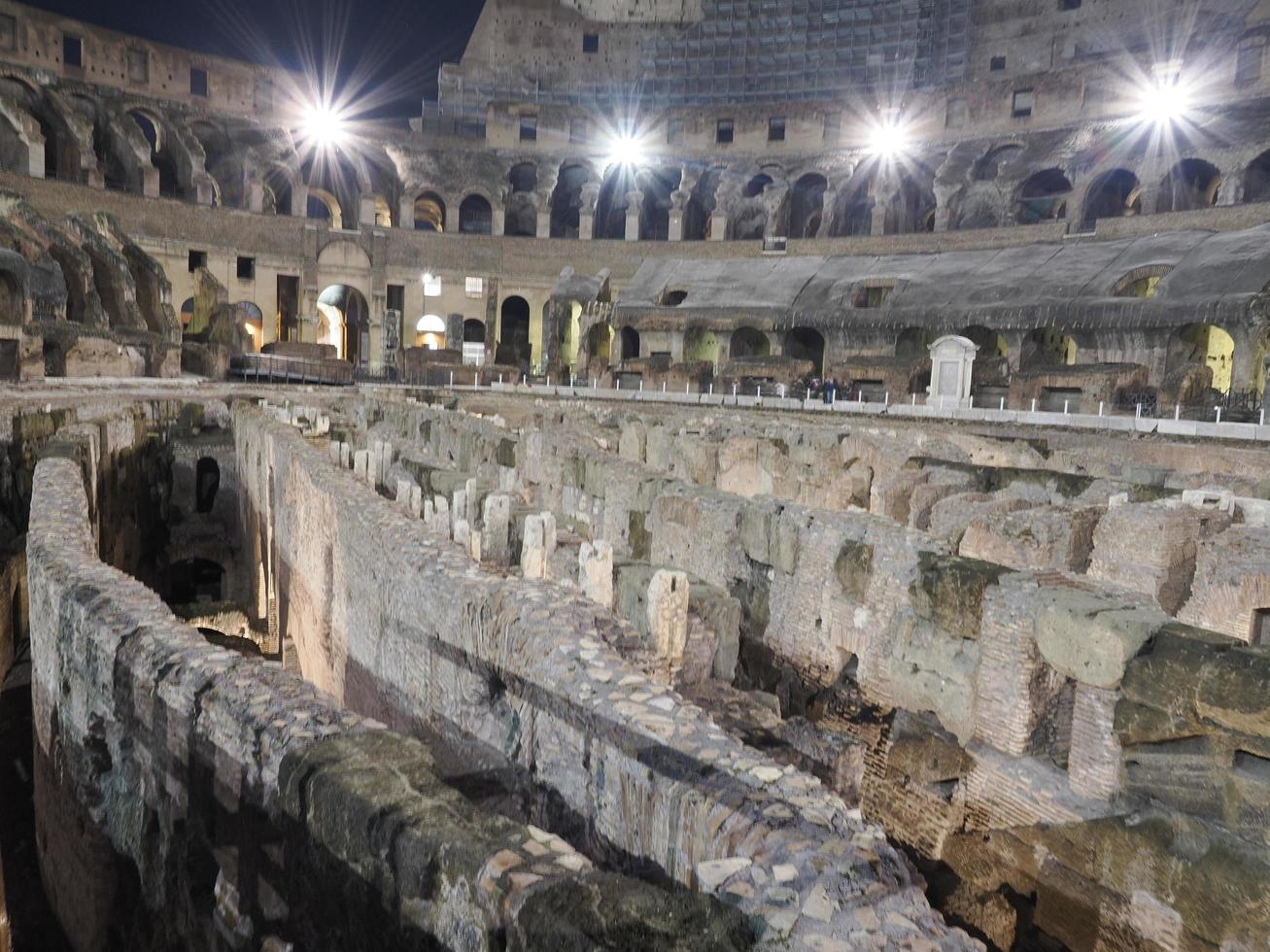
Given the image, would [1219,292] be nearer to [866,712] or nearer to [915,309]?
[915,309]

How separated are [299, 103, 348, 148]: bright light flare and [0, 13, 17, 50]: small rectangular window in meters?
11.4

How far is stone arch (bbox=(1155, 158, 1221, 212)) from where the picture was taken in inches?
1409

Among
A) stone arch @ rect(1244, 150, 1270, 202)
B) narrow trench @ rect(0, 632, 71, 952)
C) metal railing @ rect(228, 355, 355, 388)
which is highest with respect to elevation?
stone arch @ rect(1244, 150, 1270, 202)

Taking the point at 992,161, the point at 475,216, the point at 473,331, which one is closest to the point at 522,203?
the point at 475,216

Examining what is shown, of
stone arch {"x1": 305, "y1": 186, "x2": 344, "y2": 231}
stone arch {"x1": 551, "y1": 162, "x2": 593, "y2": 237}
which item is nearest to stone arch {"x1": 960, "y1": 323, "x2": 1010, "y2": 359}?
stone arch {"x1": 551, "y1": 162, "x2": 593, "y2": 237}

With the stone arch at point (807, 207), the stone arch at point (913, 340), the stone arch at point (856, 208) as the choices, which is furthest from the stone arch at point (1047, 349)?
the stone arch at point (807, 207)

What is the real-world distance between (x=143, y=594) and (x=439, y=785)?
7.96ft

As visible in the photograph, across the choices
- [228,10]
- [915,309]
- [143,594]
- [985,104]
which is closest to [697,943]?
[143,594]

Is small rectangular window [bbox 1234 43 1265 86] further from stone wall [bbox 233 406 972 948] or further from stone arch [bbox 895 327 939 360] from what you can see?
stone wall [bbox 233 406 972 948]

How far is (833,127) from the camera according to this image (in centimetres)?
4394

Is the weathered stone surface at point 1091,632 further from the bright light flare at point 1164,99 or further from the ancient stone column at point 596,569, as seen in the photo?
the bright light flare at point 1164,99

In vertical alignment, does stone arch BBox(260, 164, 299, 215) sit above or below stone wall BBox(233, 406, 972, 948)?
above

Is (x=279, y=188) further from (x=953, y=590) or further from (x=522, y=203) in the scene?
(x=953, y=590)

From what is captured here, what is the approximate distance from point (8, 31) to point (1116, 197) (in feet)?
150
